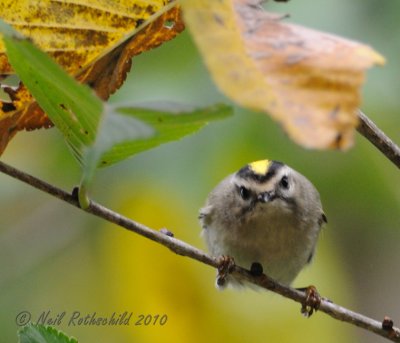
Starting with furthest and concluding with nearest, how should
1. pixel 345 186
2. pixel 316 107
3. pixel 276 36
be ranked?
pixel 345 186
pixel 276 36
pixel 316 107

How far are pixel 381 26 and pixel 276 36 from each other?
152 centimetres

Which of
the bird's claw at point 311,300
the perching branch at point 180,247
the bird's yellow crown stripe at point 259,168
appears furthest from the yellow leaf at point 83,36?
the bird's yellow crown stripe at point 259,168

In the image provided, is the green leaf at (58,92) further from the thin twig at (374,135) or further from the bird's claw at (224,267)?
the bird's claw at (224,267)

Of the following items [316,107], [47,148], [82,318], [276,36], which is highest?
[47,148]

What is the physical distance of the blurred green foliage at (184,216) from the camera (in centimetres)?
234

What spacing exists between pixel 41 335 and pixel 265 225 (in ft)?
7.99

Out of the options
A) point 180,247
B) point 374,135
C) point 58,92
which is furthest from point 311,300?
point 58,92

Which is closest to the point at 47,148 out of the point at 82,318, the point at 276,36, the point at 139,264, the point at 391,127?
the point at 139,264

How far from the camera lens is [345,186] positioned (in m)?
2.89

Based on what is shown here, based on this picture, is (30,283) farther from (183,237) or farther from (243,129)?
(243,129)

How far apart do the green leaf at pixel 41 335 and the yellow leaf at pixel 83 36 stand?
291 mm

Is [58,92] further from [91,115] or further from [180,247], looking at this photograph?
[180,247]

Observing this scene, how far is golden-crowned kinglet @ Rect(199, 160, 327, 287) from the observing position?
3598 millimetres

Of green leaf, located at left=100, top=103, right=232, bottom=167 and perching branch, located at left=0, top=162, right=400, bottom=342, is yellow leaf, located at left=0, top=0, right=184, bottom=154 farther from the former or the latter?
green leaf, located at left=100, top=103, right=232, bottom=167
